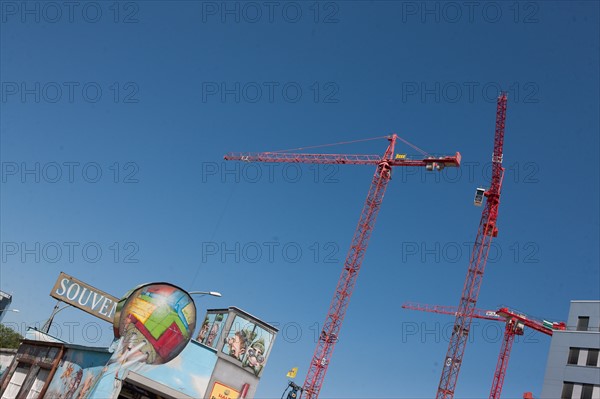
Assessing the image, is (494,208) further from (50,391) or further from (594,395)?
(50,391)

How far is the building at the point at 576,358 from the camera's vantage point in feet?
192

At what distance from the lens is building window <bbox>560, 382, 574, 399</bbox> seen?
195ft

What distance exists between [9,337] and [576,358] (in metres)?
136

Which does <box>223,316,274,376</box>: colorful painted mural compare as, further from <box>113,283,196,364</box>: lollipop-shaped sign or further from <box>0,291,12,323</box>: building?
<box>0,291,12,323</box>: building

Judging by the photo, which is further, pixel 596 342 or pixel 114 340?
pixel 596 342

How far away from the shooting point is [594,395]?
5750 centimetres

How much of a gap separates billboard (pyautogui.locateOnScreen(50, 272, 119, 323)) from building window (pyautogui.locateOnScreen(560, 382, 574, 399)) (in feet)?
147

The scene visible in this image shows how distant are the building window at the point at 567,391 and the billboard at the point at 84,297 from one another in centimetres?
4490

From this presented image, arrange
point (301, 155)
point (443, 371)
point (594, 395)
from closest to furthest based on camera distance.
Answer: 1. point (594, 395)
2. point (443, 371)
3. point (301, 155)

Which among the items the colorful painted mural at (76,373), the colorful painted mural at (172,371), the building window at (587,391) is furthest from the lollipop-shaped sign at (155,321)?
the building window at (587,391)

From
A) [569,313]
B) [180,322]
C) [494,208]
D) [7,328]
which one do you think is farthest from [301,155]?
[7,328]

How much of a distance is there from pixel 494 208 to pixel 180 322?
8735cm

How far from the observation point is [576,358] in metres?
60.6

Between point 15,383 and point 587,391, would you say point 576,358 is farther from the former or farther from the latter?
point 15,383
